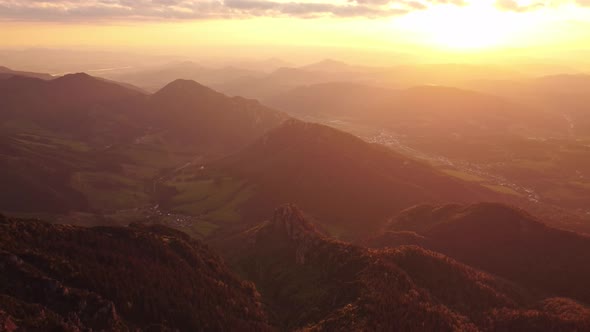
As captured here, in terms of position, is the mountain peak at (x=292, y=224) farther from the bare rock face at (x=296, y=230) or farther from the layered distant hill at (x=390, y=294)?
the layered distant hill at (x=390, y=294)

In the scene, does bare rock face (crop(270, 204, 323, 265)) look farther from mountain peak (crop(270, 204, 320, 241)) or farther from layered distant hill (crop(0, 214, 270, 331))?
layered distant hill (crop(0, 214, 270, 331))

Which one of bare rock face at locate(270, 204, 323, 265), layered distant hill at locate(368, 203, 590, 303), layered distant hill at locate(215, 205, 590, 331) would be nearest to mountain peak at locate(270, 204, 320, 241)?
bare rock face at locate(270, 204, 323, 265)

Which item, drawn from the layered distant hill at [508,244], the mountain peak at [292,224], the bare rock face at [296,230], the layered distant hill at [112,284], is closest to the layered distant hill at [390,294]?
the bare rock face at [296,230]

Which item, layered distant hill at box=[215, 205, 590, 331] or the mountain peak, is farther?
the mountain peak

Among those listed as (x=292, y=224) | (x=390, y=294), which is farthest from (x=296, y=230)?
(x=390, y=294)

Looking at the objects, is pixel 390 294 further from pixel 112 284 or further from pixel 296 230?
pixel 112 284
